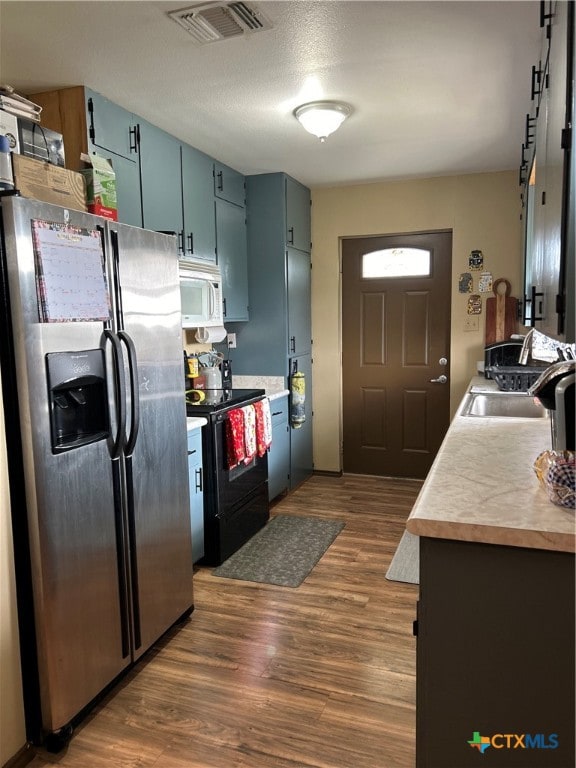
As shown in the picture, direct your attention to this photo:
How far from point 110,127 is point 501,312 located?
3141 mm

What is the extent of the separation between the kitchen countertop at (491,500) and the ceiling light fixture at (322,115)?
183cm

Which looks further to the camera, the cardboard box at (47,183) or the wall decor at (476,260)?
the wall decor at (476,260)

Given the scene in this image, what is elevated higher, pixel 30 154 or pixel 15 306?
pixel 30 154

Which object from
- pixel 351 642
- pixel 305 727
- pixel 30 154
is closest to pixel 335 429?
pixel 351 642

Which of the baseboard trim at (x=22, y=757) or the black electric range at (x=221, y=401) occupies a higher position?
the black electric range at (x=221, y=401)

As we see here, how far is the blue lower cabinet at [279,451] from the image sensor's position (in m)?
4.29

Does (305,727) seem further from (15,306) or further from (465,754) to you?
(15,306)

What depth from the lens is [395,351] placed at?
4.96 m

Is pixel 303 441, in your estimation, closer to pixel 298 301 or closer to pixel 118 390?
pixel 298 301

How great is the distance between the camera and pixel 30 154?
2.09 meters

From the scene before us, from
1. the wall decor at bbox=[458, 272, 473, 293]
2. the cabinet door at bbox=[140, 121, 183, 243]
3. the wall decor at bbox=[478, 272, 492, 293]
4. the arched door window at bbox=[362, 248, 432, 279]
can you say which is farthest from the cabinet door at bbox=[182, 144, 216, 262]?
the wall decor at bbox=[478, 272, 492, 293]

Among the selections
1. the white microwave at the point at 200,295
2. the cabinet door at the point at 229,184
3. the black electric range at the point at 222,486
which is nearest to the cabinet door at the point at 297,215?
the cabinet door at the point at 229,184

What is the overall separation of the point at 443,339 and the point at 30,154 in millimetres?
3555

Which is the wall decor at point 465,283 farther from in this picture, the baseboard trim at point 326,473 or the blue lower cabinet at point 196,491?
the blue lower cabinet at point 196,491
